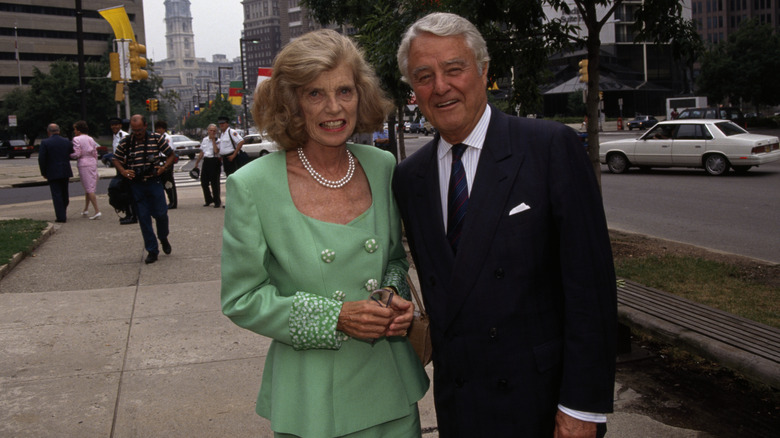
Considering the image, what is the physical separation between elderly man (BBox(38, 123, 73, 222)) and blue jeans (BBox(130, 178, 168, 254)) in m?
4.81

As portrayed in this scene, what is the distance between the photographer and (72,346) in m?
5.45

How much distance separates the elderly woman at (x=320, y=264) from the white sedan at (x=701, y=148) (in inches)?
707

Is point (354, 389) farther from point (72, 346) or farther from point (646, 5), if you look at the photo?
point (646, 5)

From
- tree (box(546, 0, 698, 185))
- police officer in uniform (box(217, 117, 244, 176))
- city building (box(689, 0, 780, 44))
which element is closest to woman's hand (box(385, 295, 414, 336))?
tree (box(546, 0, 698, 185))

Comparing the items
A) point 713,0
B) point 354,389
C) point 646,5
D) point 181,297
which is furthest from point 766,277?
point 713,0

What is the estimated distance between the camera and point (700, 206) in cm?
1332

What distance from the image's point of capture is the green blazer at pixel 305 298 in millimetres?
2074

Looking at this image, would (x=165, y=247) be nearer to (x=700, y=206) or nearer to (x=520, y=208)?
(x=520, y=208)

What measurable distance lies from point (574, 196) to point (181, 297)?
5.75 metres

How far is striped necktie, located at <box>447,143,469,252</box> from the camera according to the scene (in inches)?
81.0

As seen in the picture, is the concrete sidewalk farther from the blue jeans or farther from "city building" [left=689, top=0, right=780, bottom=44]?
"city building" [left=689, top=0, right=780, bottom=44]

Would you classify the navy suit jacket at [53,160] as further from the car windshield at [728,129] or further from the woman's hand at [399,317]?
the car windshield at [728,129]

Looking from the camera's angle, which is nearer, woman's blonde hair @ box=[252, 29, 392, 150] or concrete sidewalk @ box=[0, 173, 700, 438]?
woman's blonde hair @ box=[252, 29, 392, 150]

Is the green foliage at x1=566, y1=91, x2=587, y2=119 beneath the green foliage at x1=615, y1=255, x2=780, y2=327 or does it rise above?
above
